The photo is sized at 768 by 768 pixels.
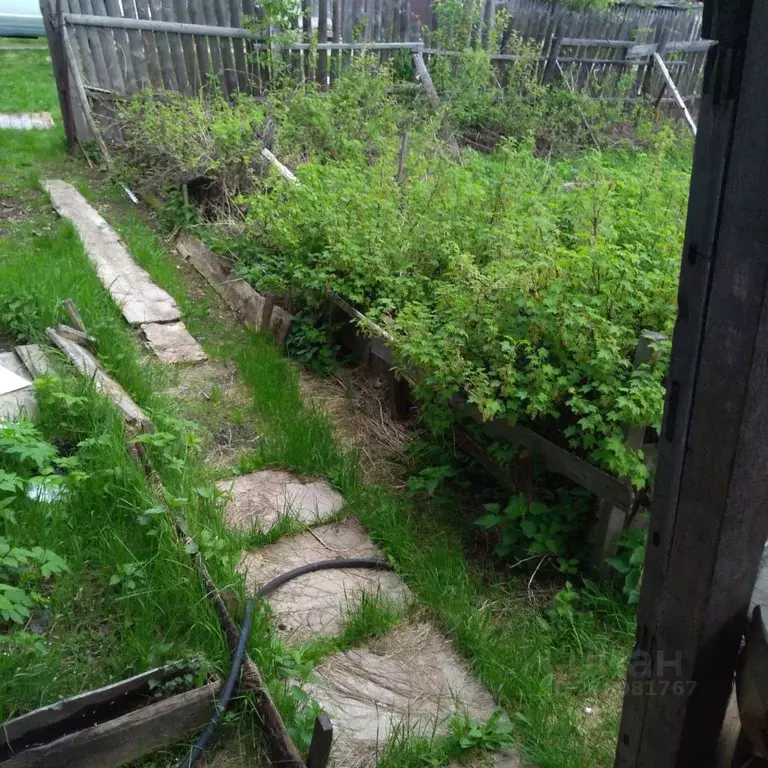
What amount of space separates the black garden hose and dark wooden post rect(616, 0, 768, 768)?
1435mm

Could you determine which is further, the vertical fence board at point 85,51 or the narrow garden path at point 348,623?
the vertical fence board at point 85,51

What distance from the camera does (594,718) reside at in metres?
2.90

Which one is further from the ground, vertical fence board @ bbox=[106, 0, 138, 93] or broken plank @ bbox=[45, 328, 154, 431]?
vertical fence board @ bbox=[106, 0, 138, 93]

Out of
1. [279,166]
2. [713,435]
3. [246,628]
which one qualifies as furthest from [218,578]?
[279,166]

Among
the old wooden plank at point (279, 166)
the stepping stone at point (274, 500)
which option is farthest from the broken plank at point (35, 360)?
the old wooden plank at point (279, 166)

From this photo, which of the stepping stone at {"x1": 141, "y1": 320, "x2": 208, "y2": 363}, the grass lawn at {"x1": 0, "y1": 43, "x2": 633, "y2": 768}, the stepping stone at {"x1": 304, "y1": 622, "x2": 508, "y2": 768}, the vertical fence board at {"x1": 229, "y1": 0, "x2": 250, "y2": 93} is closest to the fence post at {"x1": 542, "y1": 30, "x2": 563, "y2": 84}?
the vertical fence board at {"x1": 229, "y1": 0, "x2": 250, "y2": 93}

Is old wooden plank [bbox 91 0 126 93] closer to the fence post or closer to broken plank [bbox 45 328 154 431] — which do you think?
broken plank [bbox 45 328 154 431]

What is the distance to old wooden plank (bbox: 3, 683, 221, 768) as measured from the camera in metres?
2.35

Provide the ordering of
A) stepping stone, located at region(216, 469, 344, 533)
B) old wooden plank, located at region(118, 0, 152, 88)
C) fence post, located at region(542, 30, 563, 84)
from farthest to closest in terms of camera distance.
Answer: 1. fence post, located at region(542, 30, 563, 84)
2. old wooden plank, located at region(118, 0, 152, 88)
3. stepping stone, located at region(216, 469, 344, 533)

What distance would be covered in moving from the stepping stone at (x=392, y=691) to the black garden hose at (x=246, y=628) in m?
0.34

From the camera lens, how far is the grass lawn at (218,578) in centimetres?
277

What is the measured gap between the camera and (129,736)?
2.48 m

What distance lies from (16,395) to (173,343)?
1647 mm

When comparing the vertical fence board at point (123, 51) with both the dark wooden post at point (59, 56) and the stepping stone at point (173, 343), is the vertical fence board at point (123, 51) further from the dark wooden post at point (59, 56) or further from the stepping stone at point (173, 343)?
the stepping stone at point (173, 343)
